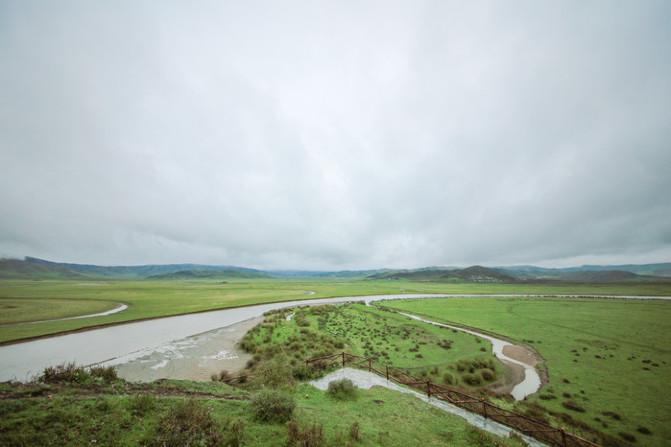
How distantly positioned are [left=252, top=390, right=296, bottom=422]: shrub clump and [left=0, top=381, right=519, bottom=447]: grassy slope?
33cm

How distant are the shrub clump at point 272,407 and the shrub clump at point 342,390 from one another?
452cm

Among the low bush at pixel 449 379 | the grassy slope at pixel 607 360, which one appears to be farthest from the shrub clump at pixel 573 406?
the low bush at pixel 449 379

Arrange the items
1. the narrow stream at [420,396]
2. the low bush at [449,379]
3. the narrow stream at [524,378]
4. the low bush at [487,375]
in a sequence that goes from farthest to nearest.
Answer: the low bush at [487,375]
the low bush at [449,379]
the narrow stream at [524,378]
the narrow stream at [420,396]

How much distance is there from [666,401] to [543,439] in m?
11.8

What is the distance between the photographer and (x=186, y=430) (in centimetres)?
810

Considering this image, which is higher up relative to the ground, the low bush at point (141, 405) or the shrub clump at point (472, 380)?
the low bush at point (141, 405)

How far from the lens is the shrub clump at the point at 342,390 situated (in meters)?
13.9

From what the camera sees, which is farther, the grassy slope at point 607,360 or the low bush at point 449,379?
the low bush at point 449,379

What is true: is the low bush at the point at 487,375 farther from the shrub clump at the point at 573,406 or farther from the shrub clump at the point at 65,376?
the shrub clump at the point at 65,376

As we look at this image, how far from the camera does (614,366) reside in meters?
21.2

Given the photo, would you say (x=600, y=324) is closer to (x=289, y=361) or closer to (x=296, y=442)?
(x=289, y=361)

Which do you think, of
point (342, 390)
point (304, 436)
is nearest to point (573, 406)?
point (342, 390)

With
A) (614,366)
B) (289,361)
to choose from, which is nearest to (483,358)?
(614,366)

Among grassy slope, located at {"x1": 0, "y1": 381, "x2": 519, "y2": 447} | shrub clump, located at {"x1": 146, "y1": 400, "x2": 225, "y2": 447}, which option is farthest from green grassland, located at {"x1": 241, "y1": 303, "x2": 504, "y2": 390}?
shrub clump, located at {"x1": 146, "y1": 400, "x2": 225, "y2": 447}
